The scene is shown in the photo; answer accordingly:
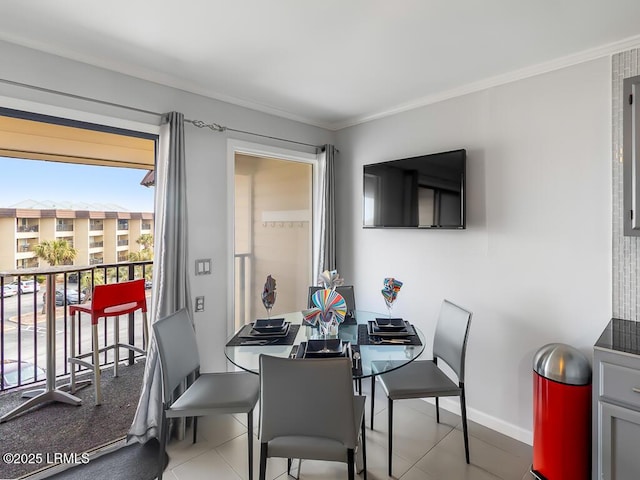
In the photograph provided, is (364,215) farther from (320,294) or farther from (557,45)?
(557,45)

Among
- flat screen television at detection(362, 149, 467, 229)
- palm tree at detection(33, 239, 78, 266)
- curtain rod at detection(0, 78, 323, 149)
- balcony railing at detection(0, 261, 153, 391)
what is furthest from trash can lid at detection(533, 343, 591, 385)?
palm tree at detection(33, 239, 78, 266)

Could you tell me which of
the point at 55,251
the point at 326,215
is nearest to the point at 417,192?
the point at 326,215

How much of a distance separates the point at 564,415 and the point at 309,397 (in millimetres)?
1465

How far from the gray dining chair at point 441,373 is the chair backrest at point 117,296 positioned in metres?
2.35

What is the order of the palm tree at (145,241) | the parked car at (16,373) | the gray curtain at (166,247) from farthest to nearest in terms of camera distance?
1. the palm tree at (145,241)
2. the parked car at (16,373)
3. the gray curtain at (166,247)

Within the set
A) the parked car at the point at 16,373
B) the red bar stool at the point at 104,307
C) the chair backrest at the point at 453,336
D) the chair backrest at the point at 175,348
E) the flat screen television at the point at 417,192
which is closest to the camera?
the chair backrest at the point at 175,348

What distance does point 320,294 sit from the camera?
2.13 metres

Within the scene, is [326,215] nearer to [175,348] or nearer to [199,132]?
[199,132]

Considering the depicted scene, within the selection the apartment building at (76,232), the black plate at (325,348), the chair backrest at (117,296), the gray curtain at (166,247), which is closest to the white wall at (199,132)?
the gray curtain at (166,247)

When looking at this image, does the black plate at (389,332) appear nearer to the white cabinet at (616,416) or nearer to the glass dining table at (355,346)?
the glass dining table at (355,346)

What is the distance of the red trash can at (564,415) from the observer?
6.03 feet

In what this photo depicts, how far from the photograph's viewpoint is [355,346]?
211 centimetres

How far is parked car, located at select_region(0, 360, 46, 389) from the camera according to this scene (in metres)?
3.15

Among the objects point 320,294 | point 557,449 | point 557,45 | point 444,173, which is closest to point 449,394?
point 557,449
